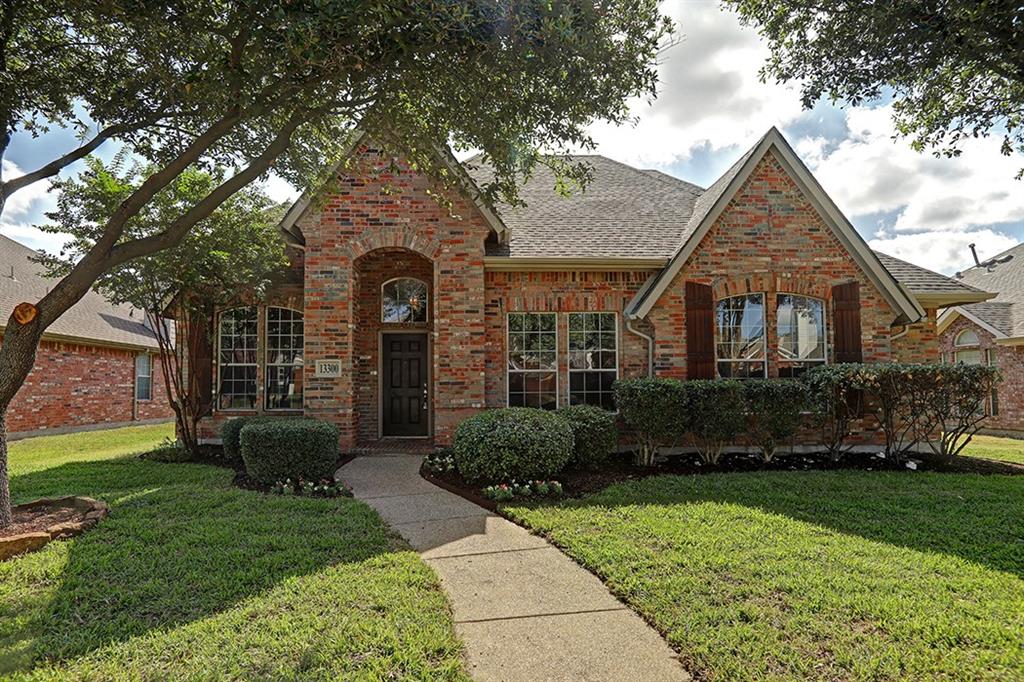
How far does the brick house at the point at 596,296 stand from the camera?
9.76m

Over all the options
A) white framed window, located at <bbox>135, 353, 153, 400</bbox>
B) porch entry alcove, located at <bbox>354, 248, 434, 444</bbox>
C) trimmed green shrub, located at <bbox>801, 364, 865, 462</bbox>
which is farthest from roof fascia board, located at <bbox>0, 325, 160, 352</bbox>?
trimmed green shrub, located at <bbox>801, 364, 865, 462</bbox>

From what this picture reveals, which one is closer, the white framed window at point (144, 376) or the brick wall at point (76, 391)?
the brick wall at point (76, 391)

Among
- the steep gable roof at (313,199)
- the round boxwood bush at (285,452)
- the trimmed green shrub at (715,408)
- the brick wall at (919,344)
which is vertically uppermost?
the steep gable roof at (313,199)

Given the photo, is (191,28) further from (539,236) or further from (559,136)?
(539,236)

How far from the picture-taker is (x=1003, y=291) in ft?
61.5

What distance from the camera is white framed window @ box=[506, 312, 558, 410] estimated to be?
10.3 meters

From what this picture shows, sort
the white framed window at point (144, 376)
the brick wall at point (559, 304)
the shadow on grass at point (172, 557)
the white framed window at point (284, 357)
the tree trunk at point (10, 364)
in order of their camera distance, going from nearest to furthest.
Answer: the shadow on grass at point (172, 557) < the tree trunk at point (10, 364) < the brick wall at point (559, 304) < the white framed window at point (284, 357) < the white framed window at point (144, 376)

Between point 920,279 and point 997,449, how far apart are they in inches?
170

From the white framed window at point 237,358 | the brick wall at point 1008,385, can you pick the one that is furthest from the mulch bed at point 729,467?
the brick wall at point 1008,385

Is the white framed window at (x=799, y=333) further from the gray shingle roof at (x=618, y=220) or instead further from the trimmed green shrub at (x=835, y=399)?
the gray shingle roof at (x=618, y=220)

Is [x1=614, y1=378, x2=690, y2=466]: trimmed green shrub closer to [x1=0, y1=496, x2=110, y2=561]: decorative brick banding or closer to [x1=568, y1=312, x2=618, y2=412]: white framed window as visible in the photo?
[x1=568, y1=312, x2=618, y2=412]: white framed window

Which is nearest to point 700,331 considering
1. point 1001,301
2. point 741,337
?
point 741,337

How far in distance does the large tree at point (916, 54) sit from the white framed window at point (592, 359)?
4963 millimetres

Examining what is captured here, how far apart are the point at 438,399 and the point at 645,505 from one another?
4.60 metres
